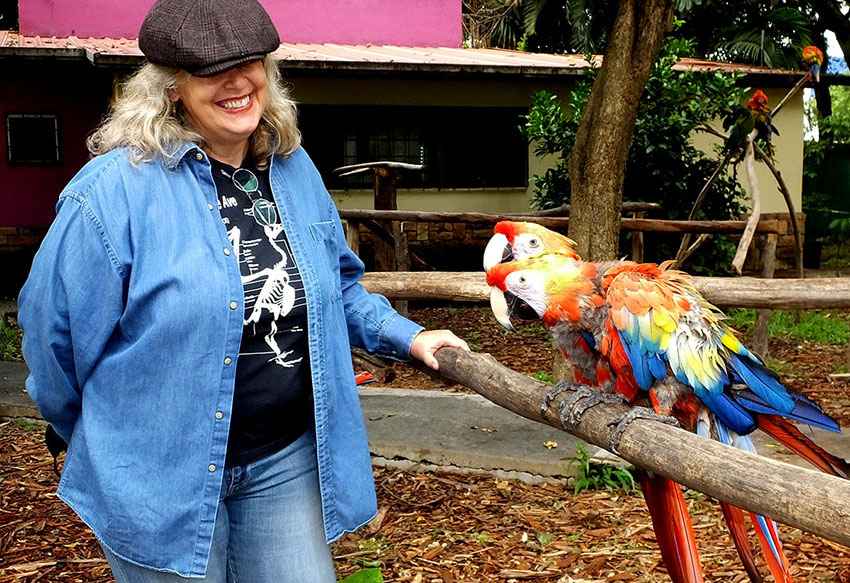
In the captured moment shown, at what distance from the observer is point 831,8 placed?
12.3m

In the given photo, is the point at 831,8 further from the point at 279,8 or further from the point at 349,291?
the point at 349,291

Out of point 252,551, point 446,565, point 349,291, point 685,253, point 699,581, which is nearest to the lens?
point 252,551

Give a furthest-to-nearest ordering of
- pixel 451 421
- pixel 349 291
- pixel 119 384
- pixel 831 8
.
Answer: pixel 831 8 → pixel 451 421 → pixel 349 291 → pixel 119 384

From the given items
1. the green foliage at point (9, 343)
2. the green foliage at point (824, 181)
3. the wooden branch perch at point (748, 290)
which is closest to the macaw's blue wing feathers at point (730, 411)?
the wooden branch perch at point (748, 290)

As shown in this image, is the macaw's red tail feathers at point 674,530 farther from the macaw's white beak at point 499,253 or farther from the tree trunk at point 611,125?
the tree trunk at point 611,125

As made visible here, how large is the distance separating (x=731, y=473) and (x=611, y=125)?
304 centimetres

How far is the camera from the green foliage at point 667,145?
764cm

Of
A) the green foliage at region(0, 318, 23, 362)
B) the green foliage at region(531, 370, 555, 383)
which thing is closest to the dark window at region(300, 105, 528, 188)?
the green foliage at region(0, 318, 23, 362)

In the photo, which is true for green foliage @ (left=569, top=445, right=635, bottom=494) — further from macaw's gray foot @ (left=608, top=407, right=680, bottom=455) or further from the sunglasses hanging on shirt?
the sunglasses hanging on shirt

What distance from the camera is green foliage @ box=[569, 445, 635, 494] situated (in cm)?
342

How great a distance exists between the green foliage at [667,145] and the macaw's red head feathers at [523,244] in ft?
20.0

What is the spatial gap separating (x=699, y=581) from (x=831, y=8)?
12790 mm

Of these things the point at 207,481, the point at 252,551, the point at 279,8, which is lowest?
the point at 252,551

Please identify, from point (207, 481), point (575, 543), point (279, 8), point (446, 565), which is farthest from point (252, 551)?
point (279, 8)
